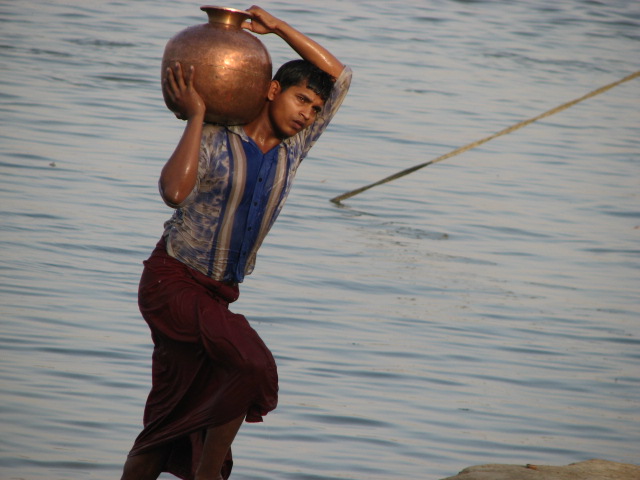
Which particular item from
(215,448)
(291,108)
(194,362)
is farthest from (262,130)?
(215,448)

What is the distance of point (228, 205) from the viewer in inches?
132

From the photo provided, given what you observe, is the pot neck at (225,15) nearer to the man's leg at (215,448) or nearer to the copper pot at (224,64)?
the copper pot at (224,64)

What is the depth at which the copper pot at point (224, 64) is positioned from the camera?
10.7 feet

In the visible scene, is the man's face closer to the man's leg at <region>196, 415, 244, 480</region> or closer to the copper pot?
the copper pot

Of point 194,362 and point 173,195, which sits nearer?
point 173,195

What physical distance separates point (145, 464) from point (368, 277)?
418 cm

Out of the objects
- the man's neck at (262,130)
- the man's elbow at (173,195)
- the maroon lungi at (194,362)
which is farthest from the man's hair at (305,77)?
the maroon lungi at (194,362)

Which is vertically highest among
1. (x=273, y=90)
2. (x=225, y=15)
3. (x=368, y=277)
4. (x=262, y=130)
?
(x=225, y=15)

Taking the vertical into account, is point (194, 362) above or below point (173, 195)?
below

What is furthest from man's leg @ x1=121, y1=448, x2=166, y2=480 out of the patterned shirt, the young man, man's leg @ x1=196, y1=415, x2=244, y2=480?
the patterned shirt

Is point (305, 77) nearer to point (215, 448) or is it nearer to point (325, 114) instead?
point (325, 114)

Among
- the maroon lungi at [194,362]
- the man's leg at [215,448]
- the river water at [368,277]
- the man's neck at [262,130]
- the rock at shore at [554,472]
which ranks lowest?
the river water at [368,277]

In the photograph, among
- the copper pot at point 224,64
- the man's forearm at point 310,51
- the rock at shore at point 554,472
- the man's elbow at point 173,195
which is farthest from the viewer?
the rock at shore at point 554,472

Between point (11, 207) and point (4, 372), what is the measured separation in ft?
10.4
